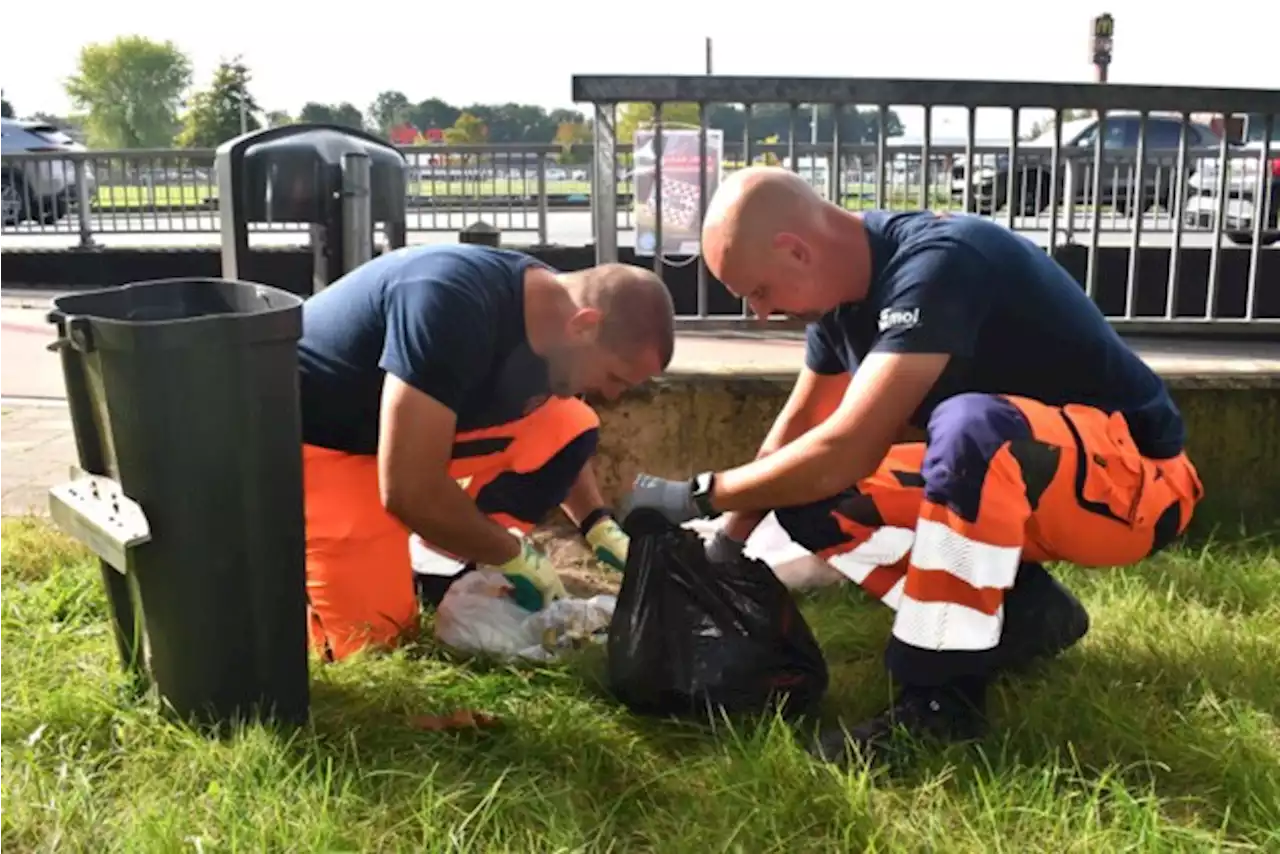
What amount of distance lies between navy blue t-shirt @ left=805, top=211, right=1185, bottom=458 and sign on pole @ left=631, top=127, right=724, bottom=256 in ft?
11.2

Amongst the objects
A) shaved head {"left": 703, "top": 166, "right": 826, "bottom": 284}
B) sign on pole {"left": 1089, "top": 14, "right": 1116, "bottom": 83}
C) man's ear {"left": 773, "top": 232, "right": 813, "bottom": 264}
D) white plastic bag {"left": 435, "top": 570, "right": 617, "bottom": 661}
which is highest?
sign on pole {"left": 1089, "top": 14, "right": 1116, "bottom": 83}

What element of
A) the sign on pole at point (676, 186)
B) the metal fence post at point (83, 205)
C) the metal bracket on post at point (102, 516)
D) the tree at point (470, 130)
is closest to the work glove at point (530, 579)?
the metal bracket on post at point (102, 516)

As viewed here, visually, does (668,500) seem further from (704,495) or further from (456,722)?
(456,722)

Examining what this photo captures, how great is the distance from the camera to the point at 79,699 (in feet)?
8.32

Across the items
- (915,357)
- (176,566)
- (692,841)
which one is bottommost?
(692,841)

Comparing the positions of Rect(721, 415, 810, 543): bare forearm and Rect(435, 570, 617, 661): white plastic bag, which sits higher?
Rect(721, 415, 810, 543): bare forearm

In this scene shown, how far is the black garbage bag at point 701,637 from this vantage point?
105 inches

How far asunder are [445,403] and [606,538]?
37.9 inches

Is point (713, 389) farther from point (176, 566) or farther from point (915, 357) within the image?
point (176, 566)

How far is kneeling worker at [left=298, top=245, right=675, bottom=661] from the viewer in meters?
2.62

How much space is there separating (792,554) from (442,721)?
1342 mm

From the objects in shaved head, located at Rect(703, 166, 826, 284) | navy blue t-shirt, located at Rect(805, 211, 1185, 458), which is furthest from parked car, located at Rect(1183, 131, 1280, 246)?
shaved head, located at Rect(703, 166, 826, 284)

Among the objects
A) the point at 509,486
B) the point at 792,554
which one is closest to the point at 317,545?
the point at 509,486

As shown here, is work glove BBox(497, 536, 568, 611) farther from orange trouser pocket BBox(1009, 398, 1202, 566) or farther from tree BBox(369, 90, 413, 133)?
tree BBox(369, 90, 413, 133)
